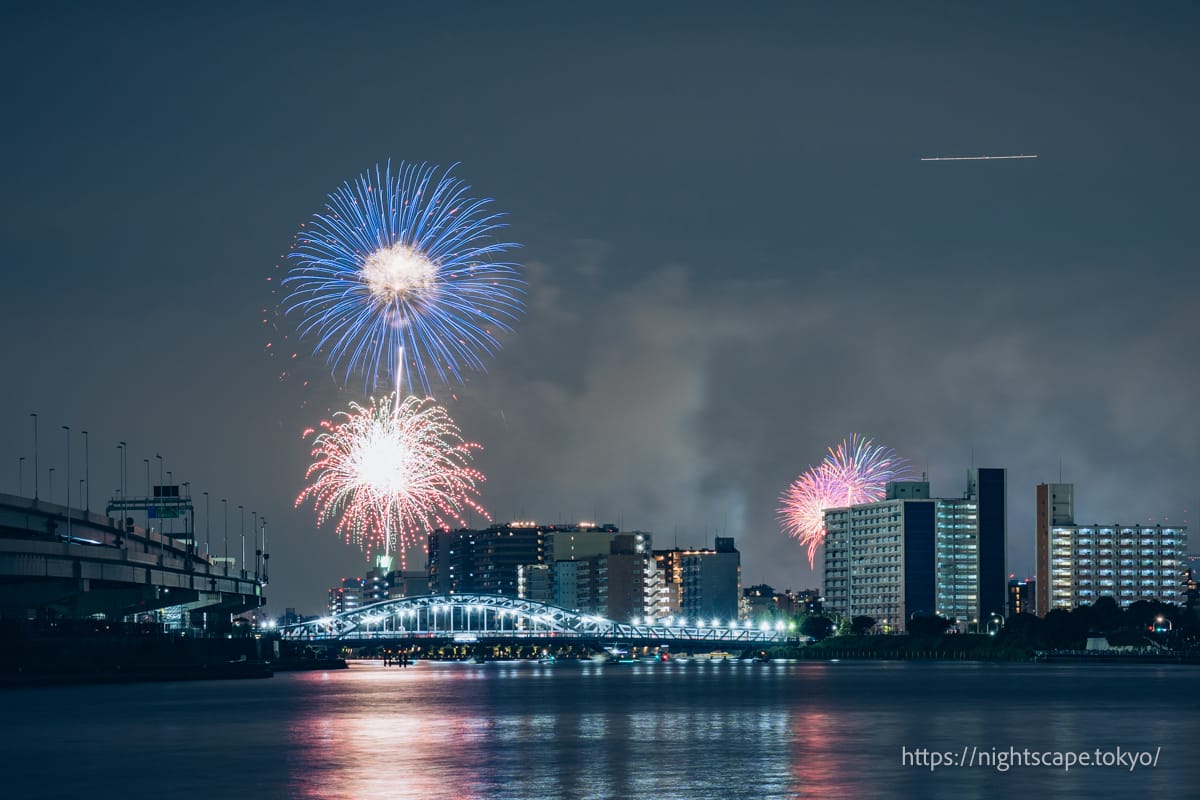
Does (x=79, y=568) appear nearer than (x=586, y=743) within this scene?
No

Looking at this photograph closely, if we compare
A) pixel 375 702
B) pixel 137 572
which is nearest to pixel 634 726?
pixel 375 702

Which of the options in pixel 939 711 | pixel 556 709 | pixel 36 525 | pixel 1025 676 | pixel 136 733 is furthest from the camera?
pixel 1025 676

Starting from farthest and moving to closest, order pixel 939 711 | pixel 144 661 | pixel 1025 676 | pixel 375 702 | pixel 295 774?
pixel 1025 676, pixel 144 661, pixel 375 702, pixel 939 711, pixel 295 774

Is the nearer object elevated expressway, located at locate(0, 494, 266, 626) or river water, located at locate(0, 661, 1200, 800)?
river water, located at locate(0, 661, 1200, 800)

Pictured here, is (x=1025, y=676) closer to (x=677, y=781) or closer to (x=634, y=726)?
(x=634, y=726)

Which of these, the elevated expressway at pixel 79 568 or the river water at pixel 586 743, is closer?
the river water at pixel 586 743

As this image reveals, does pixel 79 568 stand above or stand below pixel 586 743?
above

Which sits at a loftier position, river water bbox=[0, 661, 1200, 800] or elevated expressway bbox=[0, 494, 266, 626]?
elevated expressway bbox=[0, 494, 266, 626]

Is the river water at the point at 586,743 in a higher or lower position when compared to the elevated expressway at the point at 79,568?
lower
